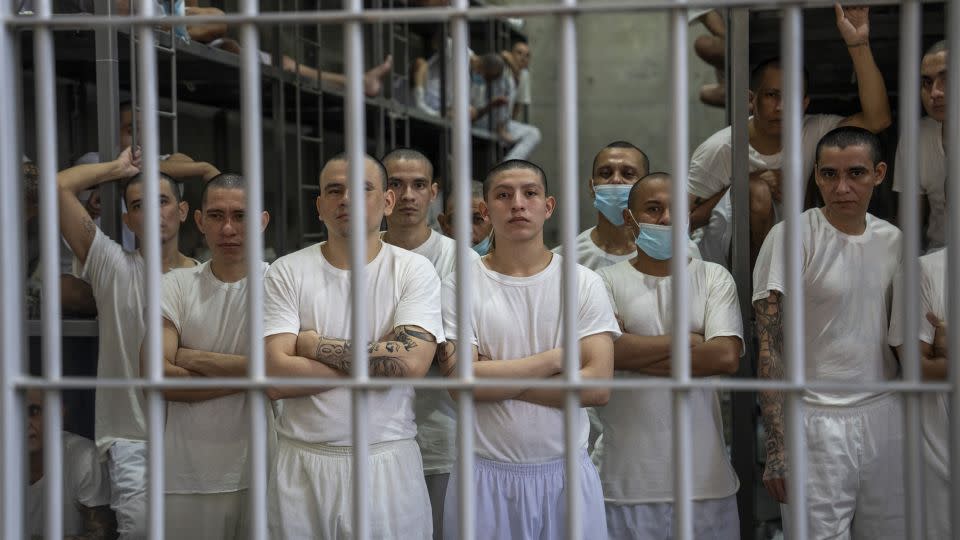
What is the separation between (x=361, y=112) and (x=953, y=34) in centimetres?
81

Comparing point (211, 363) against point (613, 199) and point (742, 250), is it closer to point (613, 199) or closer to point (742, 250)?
point (613, 199)

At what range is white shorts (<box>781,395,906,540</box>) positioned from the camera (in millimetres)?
2938

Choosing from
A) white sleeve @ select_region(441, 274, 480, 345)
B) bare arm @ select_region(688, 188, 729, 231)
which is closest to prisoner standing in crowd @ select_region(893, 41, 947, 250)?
bare arm @ select_region(688, 188, 729, 231)

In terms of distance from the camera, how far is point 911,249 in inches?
54.3

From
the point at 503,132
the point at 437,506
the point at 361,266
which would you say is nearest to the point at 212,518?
the point at 437,506

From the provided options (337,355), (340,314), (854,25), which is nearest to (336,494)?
(337,355)

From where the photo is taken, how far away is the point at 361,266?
1.49 m

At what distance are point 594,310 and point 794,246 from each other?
1380 mm

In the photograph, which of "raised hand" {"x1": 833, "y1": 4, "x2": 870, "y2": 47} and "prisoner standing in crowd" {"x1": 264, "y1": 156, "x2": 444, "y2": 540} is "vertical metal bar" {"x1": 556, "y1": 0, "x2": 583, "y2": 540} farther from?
"raised hand" {"x1": 833, "y1": 4, "x2": 870, "y2": 47}

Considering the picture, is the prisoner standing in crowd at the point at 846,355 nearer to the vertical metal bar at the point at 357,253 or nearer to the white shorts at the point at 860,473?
the white shorts at the point at 860,473

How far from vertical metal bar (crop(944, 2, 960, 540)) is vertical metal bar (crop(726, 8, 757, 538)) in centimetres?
189

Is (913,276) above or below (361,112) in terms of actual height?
below

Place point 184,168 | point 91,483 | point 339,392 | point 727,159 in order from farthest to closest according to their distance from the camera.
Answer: point 184,168, point 727,159, point 91,483, point 339,392

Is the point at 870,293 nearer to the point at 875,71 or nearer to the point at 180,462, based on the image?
the point at 875,71
